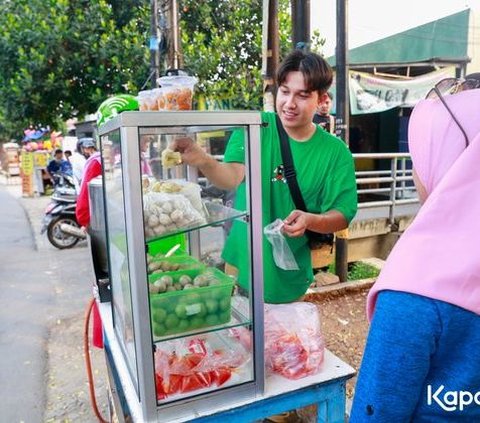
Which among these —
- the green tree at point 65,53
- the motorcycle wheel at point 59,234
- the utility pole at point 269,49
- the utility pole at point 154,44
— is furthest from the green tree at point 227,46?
the utility pole at point 269,49

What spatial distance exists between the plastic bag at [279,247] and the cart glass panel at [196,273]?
0.83 feet

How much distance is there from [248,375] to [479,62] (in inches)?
340

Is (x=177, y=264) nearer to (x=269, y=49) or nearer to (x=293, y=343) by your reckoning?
(x=293, y=343)

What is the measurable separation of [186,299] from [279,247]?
1.84 ft

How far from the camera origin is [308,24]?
3631mm

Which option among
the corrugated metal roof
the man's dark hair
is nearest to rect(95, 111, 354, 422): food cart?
the man's dark hair

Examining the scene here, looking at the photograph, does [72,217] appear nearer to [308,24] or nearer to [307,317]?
[308,24]

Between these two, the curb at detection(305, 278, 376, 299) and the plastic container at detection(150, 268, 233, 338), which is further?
the curb at detection(305, 278, 376, 299)

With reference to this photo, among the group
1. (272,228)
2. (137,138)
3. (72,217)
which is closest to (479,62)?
(72,217)

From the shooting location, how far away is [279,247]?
1.68 metres

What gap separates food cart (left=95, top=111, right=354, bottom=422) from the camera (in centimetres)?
109

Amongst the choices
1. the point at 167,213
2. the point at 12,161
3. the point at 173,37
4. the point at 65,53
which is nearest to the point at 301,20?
the point at 173,37

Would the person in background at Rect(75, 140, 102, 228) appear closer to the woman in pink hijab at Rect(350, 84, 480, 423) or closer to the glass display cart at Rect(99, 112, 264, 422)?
the glass display cart at Rect(99, 112, 264, 422)

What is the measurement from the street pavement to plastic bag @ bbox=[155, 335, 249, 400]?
1.89m
